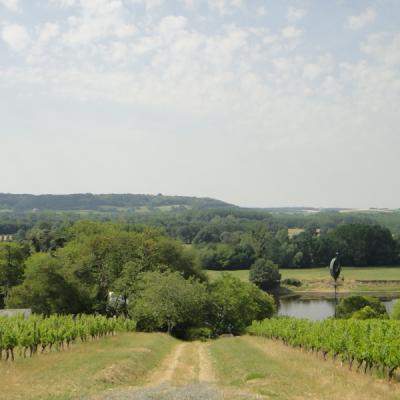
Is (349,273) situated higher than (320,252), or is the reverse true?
(320,252)

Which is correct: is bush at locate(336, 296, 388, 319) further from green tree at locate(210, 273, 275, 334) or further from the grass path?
the grass path

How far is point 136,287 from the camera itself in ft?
203

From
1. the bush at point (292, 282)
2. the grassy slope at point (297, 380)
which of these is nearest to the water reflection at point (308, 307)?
the bush at point (292, 282)

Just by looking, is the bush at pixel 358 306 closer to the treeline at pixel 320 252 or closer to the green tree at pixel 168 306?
the green tree at pixel 168 306

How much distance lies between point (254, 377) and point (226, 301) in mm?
41391

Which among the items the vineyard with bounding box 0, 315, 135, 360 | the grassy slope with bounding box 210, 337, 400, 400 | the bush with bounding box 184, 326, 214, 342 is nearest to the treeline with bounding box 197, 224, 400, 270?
the bush with bounding box 184, 326, 214, 342

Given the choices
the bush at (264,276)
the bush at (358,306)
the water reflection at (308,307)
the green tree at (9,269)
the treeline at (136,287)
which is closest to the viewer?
the treeline at (136,287)

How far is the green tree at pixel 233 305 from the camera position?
6334cm

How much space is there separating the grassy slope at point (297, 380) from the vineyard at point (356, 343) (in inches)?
45.5

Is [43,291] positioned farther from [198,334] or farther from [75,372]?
[75,372]

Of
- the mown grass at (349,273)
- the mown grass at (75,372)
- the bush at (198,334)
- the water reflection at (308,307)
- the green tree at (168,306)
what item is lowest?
the water reflection at (308,307)

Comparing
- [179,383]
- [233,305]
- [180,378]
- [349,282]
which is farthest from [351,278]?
[179,383]

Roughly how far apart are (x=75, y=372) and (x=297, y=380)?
34.4ft

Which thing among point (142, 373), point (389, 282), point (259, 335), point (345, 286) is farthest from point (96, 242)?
point (389, 282)
